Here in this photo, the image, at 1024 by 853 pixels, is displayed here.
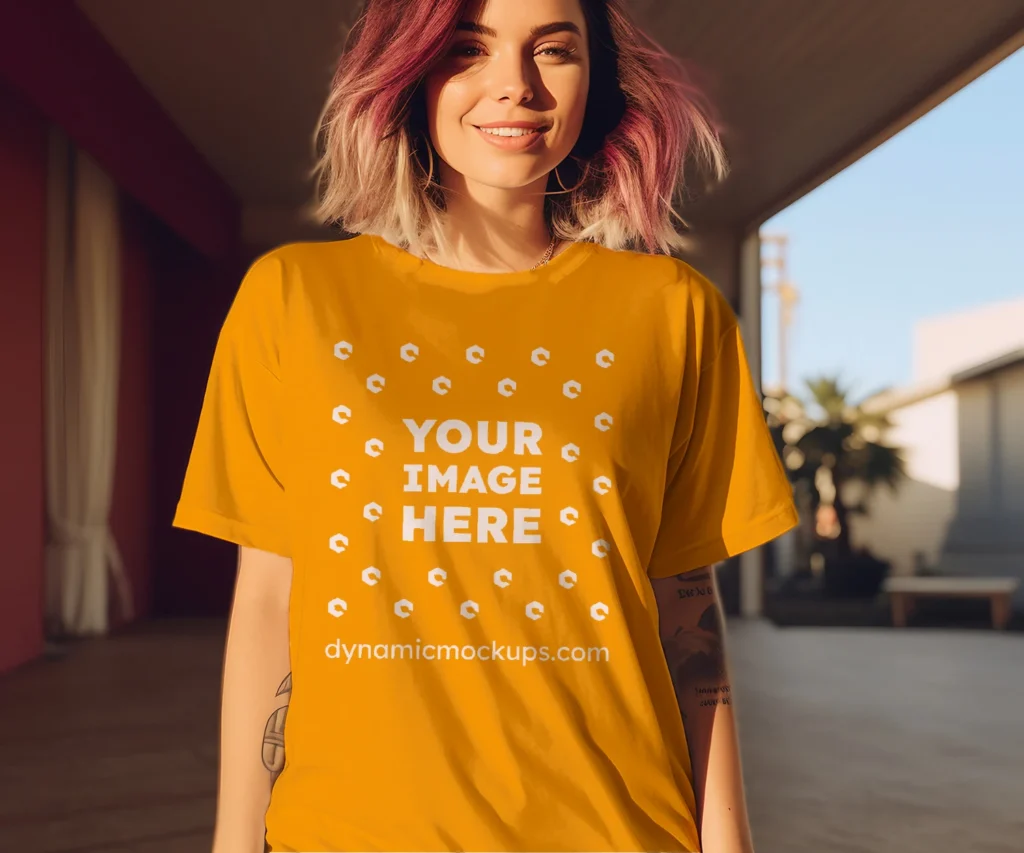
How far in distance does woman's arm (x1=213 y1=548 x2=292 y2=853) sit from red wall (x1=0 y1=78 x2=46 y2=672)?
5.27m

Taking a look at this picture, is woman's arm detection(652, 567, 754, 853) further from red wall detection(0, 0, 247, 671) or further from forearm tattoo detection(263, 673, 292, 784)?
red wall detection(0, 0, 247, 671)

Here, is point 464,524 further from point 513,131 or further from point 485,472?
point 513,131

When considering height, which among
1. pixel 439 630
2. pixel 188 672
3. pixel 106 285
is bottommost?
pixel 188 672

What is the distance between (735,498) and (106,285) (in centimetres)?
680

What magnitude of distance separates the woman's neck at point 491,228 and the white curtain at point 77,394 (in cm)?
622

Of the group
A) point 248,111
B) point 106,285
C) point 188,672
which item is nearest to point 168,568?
point 106,285

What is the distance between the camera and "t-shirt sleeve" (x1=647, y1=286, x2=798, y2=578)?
29.4 inches

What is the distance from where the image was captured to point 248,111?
6.55 metres

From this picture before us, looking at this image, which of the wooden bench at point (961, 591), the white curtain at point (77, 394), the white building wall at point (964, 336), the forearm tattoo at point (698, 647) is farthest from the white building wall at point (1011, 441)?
the forearm tattoo at point (698, 647)

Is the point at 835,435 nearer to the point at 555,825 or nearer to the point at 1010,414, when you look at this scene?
the point at 1010,414

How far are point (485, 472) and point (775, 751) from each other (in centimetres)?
355

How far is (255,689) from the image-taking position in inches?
28.3

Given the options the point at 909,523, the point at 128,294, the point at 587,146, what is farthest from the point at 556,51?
the point at 909,523

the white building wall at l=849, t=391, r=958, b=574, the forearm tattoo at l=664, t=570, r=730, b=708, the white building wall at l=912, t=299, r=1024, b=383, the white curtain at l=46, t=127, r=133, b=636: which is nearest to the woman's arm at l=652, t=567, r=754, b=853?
the forearm tattoo at l=664, t=570, r=730, b=708
